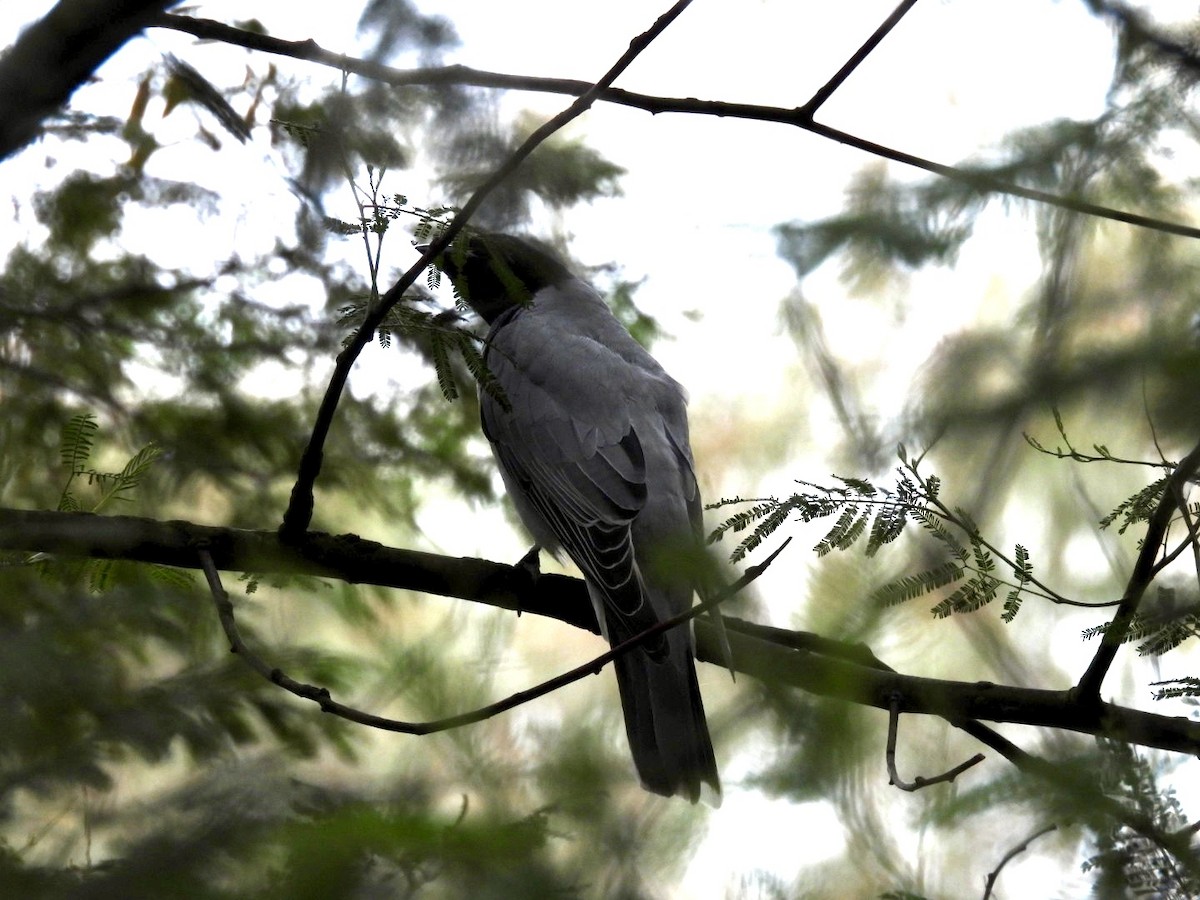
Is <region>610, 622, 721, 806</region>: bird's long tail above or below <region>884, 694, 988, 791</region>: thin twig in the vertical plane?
above

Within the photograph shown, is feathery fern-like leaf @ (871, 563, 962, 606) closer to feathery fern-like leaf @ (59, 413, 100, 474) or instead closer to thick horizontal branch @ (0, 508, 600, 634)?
thick horizontal branch @ (0, 508, 600, 634)

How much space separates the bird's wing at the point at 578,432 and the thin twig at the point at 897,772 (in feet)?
4.56

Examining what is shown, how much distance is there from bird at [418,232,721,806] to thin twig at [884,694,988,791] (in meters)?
0.68

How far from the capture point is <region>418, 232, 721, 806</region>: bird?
4.01 meters

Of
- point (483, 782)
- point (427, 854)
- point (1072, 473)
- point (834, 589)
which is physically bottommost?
point (427, 854)

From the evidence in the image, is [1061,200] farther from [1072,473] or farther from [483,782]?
[1072,473]

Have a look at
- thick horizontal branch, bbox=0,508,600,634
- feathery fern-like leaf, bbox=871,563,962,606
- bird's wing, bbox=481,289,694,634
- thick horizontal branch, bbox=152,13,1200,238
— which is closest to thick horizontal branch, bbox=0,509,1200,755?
thick horizontal branch, bbox=0,508,600,634

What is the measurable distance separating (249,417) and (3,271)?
1.12 meters

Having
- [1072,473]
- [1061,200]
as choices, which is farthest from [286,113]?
[1061,200]

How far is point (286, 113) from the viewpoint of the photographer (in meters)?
4.51

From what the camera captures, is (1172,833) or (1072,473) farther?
(1072,473)

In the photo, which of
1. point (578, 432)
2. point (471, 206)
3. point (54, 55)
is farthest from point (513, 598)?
point (54, 55)

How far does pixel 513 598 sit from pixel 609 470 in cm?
91

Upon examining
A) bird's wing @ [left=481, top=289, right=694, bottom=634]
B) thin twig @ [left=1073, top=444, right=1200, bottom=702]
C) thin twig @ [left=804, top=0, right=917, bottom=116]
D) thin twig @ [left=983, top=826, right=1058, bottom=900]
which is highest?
bird's wing @ [left=481, top=289, right=694, bottom=634]
